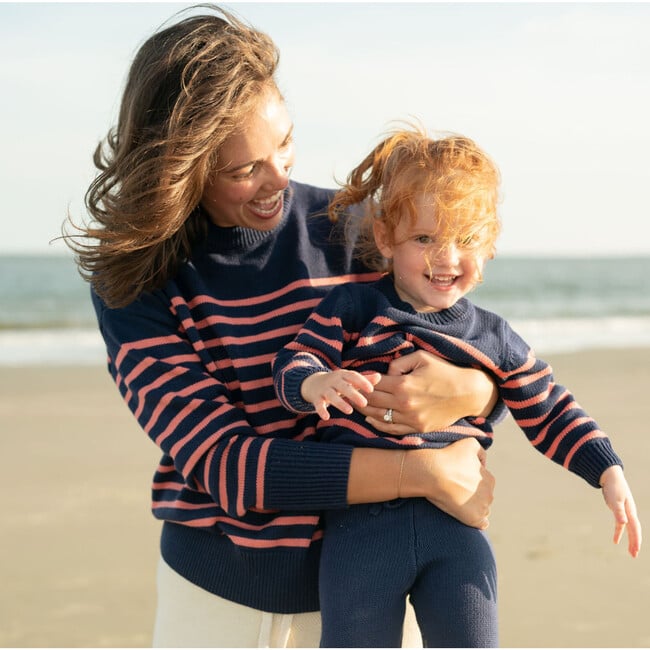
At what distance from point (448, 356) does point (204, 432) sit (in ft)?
2.05

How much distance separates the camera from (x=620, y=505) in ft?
7.78

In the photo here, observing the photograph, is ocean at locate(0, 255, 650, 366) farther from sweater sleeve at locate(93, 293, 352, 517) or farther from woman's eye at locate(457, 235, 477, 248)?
woman's eye at locate(457, 235, 477, 248)

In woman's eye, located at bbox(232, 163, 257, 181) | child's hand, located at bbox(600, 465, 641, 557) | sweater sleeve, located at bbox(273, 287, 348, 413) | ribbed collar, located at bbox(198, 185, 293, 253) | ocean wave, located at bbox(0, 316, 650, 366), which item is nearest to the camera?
sweater sleeve, located at bbox(273, 287, 348, 413)

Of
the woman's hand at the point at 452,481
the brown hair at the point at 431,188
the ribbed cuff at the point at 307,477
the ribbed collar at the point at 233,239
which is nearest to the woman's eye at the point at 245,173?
the ribbed collar at the point at 233,239

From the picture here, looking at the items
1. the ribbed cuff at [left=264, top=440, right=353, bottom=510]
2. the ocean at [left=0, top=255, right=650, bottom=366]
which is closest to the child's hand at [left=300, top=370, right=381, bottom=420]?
the ribbed cuff at [left=264, top=440, right=353, bottom=510]

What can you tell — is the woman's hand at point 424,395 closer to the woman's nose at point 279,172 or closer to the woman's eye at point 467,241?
the woman's eye at point 467,241

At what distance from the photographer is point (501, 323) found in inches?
99.2

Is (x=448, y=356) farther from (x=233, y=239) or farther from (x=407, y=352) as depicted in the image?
(x=233, y=239)

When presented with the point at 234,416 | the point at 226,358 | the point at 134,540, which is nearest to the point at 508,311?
the point at 134,540

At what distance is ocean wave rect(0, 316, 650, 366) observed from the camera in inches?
455

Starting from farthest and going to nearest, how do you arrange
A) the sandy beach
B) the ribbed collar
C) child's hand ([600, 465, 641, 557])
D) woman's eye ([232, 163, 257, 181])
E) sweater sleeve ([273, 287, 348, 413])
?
the sandy beach
the ribbed collar
woman's eye ([232, 163, 257, 181])
child's hand ([600, 465, 641, 557])
sweater sleeve ([273, 287, 348, 413])

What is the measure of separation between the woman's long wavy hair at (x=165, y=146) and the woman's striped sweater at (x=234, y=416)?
0.09 metres

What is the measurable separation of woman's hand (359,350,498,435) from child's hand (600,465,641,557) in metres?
0.35

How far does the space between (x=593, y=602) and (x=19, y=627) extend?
274cm
